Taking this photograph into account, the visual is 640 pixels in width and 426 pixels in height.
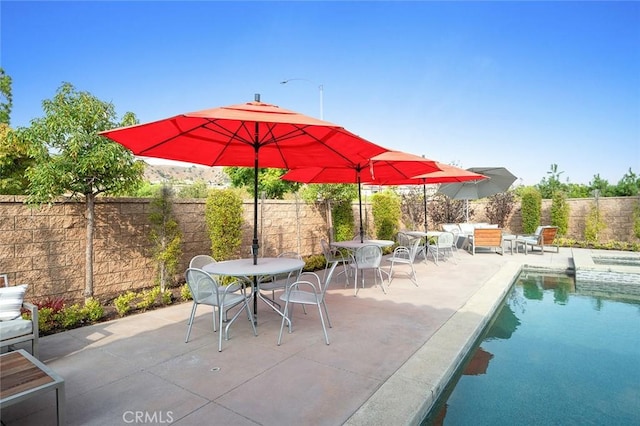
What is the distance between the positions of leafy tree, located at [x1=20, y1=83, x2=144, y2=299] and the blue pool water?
4.97 m

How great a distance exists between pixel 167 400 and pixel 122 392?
43 cm

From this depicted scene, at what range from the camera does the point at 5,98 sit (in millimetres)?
20547

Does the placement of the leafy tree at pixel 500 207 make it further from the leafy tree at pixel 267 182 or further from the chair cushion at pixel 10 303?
the leafy tree at pixel 267 182

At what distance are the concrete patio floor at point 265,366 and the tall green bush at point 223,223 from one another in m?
1.45

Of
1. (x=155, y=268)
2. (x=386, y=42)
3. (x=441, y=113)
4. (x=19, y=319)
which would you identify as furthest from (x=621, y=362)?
(x=441, y=113)

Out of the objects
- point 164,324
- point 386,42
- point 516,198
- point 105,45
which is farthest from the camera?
point 516,198

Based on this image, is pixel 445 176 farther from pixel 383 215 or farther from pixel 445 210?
pixel 445 210

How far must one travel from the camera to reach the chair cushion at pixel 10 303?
2.93m

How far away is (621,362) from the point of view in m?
3.51

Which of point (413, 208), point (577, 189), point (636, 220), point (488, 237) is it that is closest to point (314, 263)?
point (488, 237)

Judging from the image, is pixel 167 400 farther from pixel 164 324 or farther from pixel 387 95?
pixel 387 95

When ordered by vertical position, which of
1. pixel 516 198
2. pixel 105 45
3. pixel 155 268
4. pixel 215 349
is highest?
pixel 105 45

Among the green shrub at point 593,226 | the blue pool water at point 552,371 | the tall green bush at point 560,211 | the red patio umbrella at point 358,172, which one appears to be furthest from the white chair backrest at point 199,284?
the green shrub at point 593,226

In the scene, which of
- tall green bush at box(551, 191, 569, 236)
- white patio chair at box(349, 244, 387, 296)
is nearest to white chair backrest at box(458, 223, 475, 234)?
tall green bush at box(551, 191, 569, 236)
